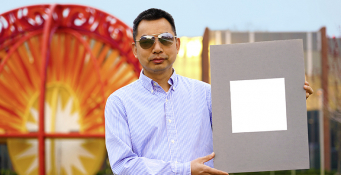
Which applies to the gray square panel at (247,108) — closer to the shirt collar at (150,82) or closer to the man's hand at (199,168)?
the man's hand at (199,168)

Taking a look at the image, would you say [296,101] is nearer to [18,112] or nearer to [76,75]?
[76,75]

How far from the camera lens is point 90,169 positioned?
531 cm

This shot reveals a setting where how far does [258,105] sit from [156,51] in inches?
20.3

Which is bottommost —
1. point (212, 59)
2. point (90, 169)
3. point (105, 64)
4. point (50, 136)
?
point (90, 169)

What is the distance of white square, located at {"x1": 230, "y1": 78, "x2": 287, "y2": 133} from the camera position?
4.69ft

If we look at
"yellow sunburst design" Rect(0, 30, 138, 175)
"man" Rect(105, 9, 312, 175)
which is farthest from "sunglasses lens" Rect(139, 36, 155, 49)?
"yellow sunburst design" Rect(0, 30, 138, 175)

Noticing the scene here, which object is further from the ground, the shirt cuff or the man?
the man

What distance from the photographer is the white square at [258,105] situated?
1.43m

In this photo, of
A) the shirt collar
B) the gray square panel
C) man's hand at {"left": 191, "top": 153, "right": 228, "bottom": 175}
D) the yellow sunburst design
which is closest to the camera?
man's hand at {"left": 191, "top": 153, "right": 228, "bottom": 175}

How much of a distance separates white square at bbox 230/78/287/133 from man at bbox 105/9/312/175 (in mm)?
145

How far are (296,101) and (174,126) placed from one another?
1.82ft

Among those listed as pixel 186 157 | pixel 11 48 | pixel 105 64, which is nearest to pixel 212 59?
pixel 186 157

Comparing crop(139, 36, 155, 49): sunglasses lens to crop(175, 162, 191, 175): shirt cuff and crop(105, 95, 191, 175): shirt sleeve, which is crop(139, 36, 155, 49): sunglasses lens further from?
crop(175, 162, 191, 175): shirt cuff

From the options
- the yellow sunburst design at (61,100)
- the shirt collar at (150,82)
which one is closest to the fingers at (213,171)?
the shirt collar at (150,82)
